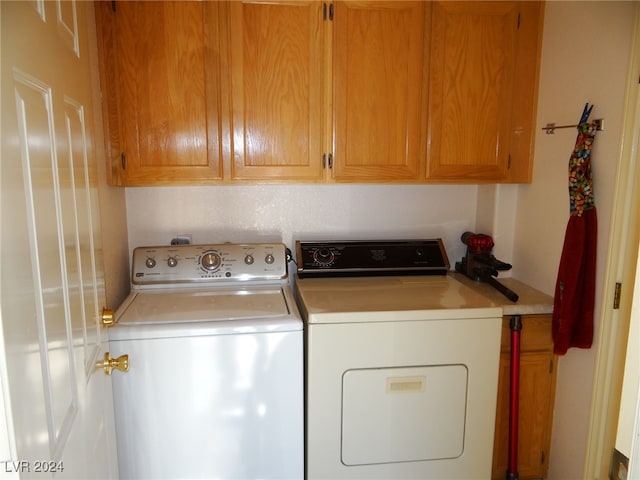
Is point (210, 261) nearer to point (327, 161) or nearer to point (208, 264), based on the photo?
point (208, 264)

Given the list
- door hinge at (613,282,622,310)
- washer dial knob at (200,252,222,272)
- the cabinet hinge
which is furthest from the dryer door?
the cabinet hinge

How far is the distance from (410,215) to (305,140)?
767 mm

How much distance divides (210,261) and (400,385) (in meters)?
0.99

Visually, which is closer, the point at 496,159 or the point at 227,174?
the point at 227,174

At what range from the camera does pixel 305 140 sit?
6.27 ft

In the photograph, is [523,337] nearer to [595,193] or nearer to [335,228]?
[595,193]

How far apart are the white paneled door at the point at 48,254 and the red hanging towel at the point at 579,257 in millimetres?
1637

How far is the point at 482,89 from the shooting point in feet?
6.45

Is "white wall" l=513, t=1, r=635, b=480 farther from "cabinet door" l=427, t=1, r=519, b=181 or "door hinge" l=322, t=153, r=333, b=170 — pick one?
"door hinge" l=322, t=153, r=333, b=170

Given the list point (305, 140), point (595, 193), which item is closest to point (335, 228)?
point (305, 140)

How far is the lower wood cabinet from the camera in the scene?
188 cm

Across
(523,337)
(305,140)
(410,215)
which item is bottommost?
(523,337)

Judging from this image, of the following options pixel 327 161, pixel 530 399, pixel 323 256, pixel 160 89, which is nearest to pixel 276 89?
pixel 327 161

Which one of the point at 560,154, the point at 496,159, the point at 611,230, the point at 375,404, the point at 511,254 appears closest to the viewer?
the point at 611,230
